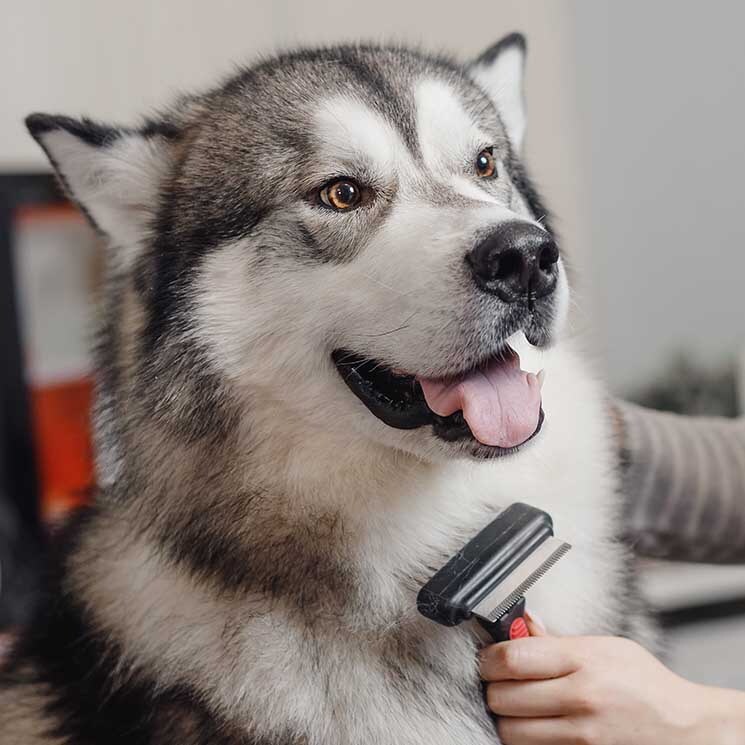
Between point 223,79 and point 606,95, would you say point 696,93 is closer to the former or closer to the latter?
point 606,95

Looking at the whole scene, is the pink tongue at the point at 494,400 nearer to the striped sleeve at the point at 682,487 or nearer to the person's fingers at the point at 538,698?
the person's fingers at the point at 538,698

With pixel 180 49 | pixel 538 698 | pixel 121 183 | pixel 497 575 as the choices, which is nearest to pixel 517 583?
pixel 497 575

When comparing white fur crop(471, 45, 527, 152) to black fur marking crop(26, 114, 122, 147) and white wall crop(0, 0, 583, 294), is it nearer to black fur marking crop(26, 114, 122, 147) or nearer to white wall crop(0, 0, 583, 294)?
black fur marking crop(26, 114, 122, 147)

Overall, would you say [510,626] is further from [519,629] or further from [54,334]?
[54,334]

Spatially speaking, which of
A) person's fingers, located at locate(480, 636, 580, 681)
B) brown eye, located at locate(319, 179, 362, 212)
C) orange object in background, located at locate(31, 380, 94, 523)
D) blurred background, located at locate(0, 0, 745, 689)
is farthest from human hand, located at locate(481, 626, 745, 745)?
Answer: orange object in background, located at locate(31, 380, 94, 523)

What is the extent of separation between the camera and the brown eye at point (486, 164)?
1.32 m

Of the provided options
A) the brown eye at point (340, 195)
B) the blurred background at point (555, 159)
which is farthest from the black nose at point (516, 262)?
the blurred background at point (555, 159)

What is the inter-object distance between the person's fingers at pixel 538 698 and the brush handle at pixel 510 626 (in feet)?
0.17

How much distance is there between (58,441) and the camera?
334 centimetres

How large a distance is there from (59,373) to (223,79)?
2103 millimetres

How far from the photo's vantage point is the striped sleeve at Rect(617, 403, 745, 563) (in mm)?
1636

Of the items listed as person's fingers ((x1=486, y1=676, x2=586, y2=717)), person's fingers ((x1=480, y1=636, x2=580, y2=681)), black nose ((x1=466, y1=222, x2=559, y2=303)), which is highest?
black nose ((x1=466, y1=222, x2=559, y2=303))

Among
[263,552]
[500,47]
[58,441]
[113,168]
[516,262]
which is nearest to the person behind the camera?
[516,262]

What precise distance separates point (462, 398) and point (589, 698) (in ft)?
1.19
